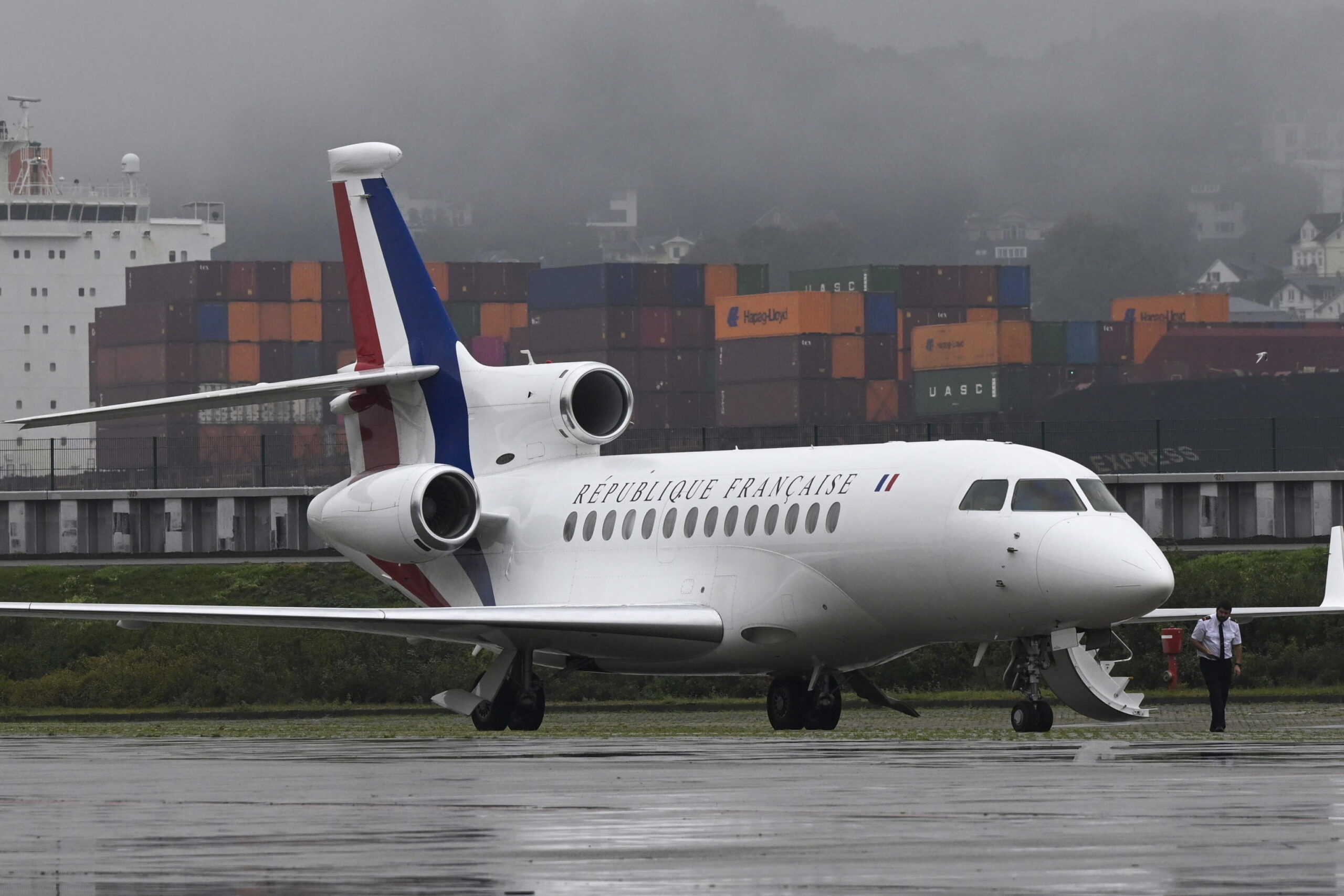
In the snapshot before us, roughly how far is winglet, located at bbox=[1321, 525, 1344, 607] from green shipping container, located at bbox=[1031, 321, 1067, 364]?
73.4 m

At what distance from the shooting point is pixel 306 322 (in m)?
112

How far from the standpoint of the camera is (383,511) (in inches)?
1092

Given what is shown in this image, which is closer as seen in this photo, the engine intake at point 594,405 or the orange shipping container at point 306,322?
the engine intake at point 594,405

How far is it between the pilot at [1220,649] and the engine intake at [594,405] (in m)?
7.74

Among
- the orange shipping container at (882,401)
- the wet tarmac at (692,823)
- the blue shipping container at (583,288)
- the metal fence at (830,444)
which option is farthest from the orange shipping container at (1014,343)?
the wet tarmac at (692,823)

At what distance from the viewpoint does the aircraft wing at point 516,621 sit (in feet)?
79.5

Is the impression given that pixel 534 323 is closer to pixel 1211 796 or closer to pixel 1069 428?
pixel 1069 428

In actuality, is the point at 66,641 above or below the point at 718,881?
below

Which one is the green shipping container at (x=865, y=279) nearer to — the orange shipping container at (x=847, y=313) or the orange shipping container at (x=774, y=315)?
the orange shipping container at (x=847, y=313)

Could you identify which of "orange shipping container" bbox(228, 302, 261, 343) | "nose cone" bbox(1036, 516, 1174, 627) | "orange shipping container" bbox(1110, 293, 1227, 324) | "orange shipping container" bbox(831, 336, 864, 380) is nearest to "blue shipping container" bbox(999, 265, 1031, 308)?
"orange shipping container" bbox(1110, 293, 1227, 324)

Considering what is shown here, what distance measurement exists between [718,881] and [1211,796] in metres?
4.90

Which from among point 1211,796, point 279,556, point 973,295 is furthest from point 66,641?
point 973,295

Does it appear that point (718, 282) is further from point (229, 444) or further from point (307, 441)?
point (229, 444)

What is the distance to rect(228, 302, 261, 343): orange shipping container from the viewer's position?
111 metres
